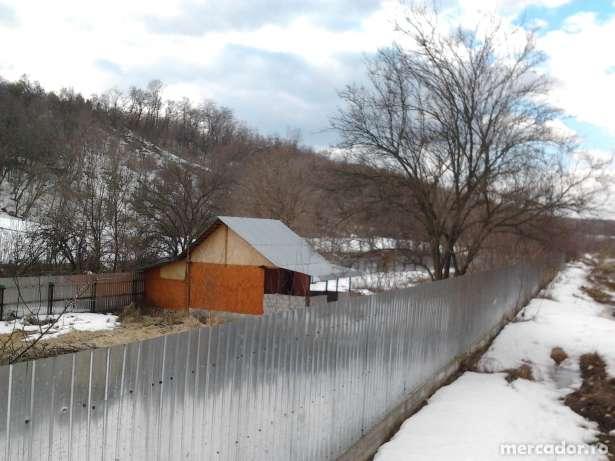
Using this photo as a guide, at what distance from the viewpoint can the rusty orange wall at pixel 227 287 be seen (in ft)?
71.4

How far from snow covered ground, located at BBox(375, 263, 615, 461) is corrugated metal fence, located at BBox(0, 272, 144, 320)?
1315 cm

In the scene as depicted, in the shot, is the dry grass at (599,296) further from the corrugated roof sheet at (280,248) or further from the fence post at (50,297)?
the fence post at (50,297)

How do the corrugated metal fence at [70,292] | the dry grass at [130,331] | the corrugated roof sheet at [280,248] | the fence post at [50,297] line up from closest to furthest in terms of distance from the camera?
the dry grass at [130,331], the corrugated metal fence at [70,292], the fence post at [50,297], the corrugated roof sheet at [280,248]

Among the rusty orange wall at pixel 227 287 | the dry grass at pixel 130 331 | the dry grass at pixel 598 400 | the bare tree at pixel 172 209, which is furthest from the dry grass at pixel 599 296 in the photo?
the bare tree at pixel 172 209

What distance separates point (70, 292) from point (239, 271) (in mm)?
6594

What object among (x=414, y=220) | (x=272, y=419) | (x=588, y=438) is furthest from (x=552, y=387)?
(x=272, y=419)

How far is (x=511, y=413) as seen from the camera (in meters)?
7.73

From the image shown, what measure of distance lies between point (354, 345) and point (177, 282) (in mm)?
18991

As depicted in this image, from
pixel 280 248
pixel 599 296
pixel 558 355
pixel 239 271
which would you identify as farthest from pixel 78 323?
pixel 599 296

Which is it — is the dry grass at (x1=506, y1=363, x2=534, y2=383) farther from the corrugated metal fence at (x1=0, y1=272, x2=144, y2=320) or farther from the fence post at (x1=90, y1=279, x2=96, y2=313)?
the fence post at (x1=90, y1=279, x2=96, y2=313)

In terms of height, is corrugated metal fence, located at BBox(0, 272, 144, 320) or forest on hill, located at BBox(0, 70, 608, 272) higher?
forest on hill, located at BBox(0, 70, 608, 272)

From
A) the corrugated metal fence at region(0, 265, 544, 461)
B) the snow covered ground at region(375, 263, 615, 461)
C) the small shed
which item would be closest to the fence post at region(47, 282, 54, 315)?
the small shed

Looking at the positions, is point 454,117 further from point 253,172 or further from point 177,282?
point 253,172

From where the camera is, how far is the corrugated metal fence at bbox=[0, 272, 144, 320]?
19.2 metres
